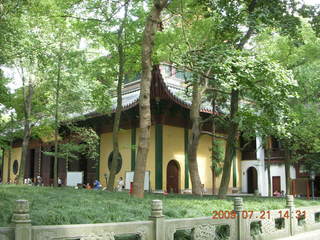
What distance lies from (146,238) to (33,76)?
46.4ft

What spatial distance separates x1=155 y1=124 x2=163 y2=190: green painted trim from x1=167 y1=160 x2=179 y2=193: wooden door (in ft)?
4.00

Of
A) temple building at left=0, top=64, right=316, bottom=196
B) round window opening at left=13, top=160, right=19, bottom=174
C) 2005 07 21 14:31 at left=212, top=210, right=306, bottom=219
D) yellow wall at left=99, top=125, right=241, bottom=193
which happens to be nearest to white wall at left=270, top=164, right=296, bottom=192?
temple building at left=0, top=64, right=316, bottom=196

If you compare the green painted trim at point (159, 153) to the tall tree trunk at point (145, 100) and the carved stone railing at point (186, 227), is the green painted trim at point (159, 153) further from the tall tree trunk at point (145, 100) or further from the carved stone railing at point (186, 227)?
the tall tree trunk at point (145, 100)

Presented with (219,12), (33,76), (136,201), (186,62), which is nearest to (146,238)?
(136,201)

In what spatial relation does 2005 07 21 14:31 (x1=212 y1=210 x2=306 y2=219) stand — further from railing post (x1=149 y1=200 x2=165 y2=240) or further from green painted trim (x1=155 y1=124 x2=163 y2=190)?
green painted trim (x1=155 y1=124 x2=163 y2=190)

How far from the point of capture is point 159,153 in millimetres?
21328

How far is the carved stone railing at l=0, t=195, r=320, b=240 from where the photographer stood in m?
4.70

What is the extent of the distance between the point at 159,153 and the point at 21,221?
660 inches

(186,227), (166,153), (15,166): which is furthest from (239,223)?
(15,166)

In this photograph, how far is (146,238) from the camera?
237 inches

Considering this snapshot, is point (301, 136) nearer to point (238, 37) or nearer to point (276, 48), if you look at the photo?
point (276, 48)

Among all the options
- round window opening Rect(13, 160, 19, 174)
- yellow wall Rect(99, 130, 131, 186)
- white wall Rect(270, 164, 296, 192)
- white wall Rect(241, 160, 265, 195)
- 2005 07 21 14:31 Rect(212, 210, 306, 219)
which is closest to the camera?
2005 07 21 14:31 Rect(212, 210, 306, 219)

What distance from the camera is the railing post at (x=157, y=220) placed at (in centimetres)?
615

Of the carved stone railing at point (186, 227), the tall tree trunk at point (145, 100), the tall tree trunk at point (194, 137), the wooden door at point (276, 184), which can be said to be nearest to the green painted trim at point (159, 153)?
the tall tree trunk at point (194, 137)
